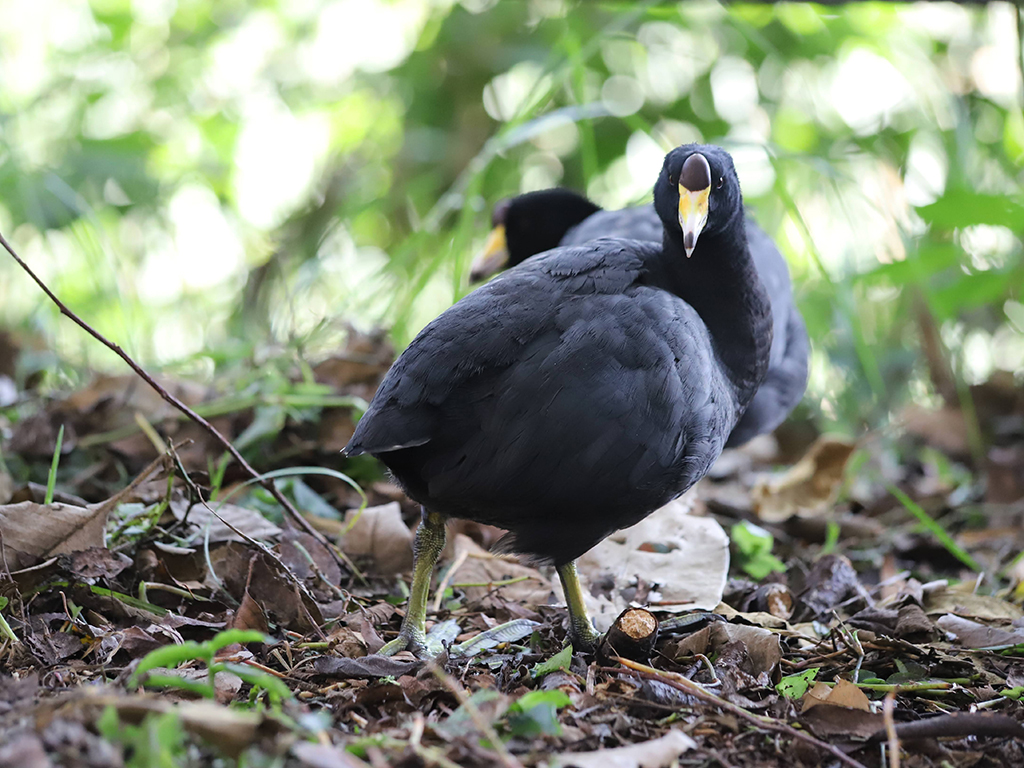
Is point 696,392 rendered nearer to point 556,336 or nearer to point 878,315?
point 556,336

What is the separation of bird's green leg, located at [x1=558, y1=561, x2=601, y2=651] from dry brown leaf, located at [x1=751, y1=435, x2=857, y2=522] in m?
1.49

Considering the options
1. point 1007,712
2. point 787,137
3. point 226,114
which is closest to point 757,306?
point 1007,712

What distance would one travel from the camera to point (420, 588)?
2.38m

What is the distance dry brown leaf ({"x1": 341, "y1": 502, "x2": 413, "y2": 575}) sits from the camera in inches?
112

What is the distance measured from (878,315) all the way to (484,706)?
15.1 feet

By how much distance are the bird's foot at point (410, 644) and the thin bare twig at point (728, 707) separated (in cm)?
47

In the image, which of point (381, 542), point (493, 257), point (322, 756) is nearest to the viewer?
point (322, 756)

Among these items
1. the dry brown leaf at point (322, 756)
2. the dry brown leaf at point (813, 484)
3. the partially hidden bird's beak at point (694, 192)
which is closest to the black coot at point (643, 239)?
the dry brown leaf at point (813, 484)

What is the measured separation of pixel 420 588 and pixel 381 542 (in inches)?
19.5

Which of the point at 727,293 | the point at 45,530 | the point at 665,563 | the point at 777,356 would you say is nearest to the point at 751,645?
the point at 665,563

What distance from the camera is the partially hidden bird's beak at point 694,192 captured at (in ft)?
7.97

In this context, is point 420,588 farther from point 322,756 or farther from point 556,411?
point 322,756

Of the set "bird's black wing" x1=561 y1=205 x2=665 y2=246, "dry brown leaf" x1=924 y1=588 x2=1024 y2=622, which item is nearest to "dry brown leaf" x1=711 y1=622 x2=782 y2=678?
"dry brown leaf" x1=924 y1=588 x2=1024 y2=622

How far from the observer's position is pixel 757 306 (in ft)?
8.87
